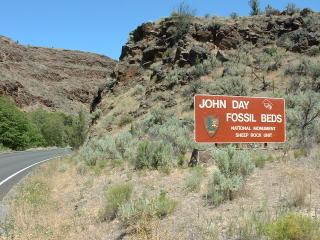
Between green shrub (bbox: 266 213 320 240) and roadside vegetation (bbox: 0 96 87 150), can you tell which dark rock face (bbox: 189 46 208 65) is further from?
green shrub (bbox: 266 213 320 240)

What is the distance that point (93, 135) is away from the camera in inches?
1390

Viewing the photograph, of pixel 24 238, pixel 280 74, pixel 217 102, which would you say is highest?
pixel 280 74

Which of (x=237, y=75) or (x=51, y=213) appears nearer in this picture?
(x=51, y=213)

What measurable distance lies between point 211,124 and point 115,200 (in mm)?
5620

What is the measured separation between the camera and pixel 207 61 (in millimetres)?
33562

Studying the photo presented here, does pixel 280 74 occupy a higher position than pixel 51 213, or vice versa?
pixel 280 74

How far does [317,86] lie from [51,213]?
60.6 feet

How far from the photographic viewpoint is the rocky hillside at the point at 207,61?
31031mm

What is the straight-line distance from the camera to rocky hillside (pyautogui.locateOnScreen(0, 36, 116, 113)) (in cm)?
10750

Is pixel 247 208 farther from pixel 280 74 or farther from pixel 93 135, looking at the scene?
pixel 93 135

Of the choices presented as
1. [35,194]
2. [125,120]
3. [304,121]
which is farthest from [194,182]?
[125,120]

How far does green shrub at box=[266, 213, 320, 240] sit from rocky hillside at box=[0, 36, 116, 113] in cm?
9753

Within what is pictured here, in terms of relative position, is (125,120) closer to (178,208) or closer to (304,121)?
(304,121)

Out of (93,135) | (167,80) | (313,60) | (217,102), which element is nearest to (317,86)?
(313,60)
